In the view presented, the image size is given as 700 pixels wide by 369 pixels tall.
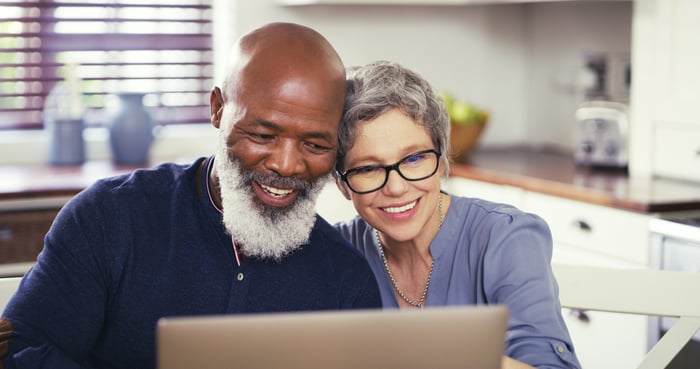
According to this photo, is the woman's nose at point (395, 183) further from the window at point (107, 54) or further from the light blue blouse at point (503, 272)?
the window at point (107, 54)

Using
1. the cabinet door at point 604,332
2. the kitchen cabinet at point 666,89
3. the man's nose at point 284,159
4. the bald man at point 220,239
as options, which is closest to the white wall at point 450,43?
the kitchen cabinet at point 666,89

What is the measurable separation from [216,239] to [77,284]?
9.9 inches

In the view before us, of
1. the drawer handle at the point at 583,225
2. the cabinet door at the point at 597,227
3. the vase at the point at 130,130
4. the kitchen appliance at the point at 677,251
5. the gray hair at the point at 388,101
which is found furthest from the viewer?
the vase at the point at 130,130

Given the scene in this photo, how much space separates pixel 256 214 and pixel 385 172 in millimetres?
278

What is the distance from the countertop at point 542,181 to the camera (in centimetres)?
278

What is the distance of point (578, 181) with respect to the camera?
3.13m

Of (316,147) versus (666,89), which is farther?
(666,89)

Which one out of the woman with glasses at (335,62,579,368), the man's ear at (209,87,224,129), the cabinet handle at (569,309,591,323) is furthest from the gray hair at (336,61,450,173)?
the cabinet handle at (569,309,591,323)

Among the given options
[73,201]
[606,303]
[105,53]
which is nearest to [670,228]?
[606,303]

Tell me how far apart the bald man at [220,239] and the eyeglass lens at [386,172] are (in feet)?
0.41

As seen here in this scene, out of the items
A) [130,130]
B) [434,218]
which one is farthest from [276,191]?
[130,130]

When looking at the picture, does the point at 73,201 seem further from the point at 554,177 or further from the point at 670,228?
the point at 554,177

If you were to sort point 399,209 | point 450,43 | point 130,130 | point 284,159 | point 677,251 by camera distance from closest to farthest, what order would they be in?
point 284,159 < point 399,209 < point 677,251 < point 130,130 < point 450,43

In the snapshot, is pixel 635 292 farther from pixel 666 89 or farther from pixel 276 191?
pixel 666 89
